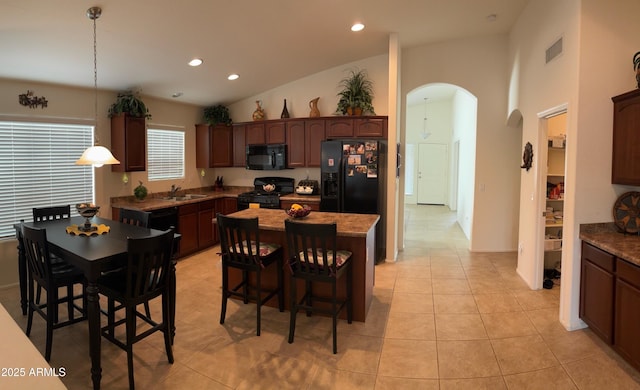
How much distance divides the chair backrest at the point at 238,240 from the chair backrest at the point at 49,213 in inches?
81.0

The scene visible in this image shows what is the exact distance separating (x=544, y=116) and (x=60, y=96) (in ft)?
18.9

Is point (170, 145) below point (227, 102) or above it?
below

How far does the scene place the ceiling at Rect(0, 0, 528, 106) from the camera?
305 cm

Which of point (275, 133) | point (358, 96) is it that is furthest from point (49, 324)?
point (358, 96)

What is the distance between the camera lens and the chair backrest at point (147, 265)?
2.35 m

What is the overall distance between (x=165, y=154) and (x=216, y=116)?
3.65ft

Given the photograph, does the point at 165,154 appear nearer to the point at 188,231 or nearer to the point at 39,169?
the point at 188,231

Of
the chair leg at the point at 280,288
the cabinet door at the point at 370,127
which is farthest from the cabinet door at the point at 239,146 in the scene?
the chair leg at the point at 280,288

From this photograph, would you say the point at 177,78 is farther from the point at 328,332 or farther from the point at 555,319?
the point at 555,319

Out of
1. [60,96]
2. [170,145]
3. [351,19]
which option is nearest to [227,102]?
[170,145]

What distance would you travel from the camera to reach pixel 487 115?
541cm

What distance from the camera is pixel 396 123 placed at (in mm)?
4875

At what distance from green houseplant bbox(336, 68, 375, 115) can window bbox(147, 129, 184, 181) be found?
2.87 meters

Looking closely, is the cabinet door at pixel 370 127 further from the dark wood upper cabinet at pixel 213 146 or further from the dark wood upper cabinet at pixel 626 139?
the dark wood upper cabinet at pixel 626 139
